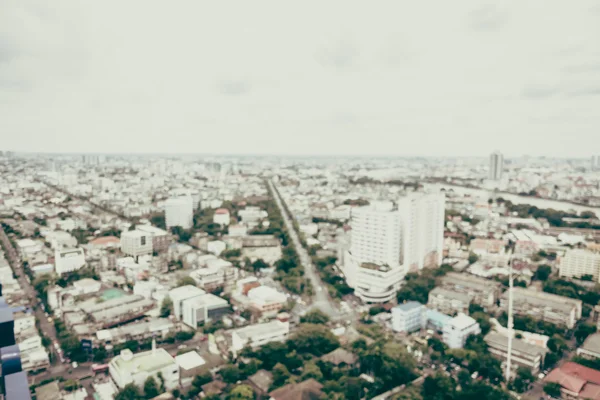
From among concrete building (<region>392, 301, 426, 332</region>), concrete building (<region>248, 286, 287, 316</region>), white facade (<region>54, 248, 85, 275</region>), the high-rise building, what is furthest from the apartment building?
the high-rise building

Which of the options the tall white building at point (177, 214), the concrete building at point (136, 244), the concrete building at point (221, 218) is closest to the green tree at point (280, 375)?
the concrete building at point (136, 244)

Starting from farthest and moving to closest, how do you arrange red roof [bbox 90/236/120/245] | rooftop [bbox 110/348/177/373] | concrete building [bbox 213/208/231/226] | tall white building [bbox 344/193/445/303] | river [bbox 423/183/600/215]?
1. river [bbox 423/183/600/215]
2. concrete building [bbox 213/208/231/226]
3. red roof [bbox 90/236/120/245]
4. tall white building [bbox 344/193/445/303]
5. rooftop [bbox 110/348/177/373]

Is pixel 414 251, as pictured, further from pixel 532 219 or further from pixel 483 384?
Answer: pixel 532 219

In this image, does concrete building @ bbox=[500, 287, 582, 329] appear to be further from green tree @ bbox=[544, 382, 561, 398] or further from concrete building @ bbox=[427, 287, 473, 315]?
green tree @ bbox=[544, 382, 561, 398]

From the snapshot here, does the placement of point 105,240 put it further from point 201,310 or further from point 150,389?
point 150,389

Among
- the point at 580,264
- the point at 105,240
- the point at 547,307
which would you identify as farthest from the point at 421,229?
the point at 105,240

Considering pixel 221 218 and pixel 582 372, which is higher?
pixel 221 218

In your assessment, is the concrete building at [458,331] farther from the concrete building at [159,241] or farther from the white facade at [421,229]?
the concrete building at [159,241]
